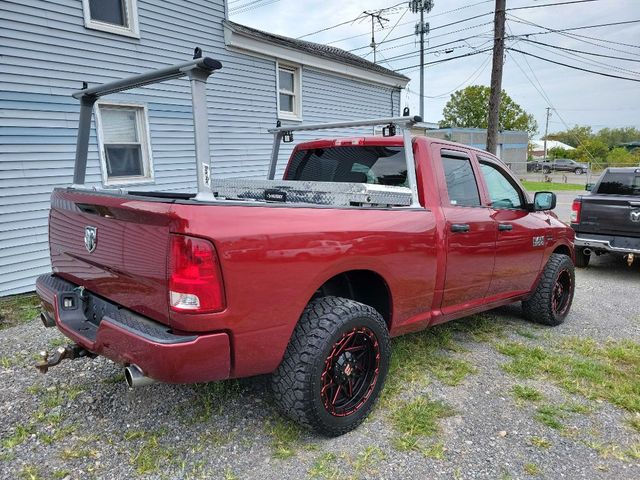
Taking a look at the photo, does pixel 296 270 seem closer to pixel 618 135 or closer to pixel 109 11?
pixel 109 11

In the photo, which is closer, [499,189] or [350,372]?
[350,372]

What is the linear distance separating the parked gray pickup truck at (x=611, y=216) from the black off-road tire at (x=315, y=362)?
5.66 meters

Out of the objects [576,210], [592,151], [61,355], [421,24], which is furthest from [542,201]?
[592,151]

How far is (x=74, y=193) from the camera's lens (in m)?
2.62

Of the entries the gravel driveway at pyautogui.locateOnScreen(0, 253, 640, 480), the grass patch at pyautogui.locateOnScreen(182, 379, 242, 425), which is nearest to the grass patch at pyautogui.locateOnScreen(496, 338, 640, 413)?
the gravel driveway at pyautogui.locateOnScreen(0, 253, 640, 480)

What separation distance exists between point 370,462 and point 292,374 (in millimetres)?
647

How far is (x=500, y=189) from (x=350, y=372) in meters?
2.39

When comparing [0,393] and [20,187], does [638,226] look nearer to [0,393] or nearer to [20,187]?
[0,393]

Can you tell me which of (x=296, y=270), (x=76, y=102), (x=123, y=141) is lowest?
(x=296, y=270)

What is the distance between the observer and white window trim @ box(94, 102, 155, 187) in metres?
7.12

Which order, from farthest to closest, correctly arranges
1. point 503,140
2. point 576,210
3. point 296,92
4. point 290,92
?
point 503,140, point 296,92, point 290,92, point 576,210

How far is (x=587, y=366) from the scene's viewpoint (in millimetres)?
3611

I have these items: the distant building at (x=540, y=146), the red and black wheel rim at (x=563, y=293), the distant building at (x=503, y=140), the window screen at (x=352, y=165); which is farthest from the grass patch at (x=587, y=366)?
the distant building at (x=540, y=146)

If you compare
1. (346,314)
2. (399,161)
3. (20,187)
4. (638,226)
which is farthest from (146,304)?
(638,226)
